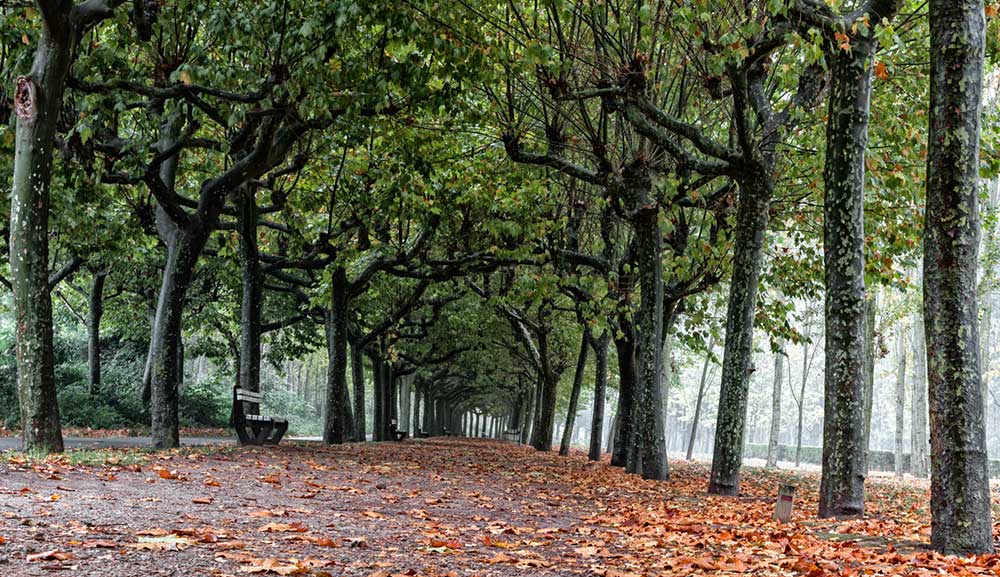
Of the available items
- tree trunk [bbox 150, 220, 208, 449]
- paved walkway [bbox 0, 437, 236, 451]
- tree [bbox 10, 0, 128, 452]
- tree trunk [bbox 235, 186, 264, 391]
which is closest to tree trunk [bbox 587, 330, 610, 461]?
tree trunk [bbox 235, 186, 264, 391]

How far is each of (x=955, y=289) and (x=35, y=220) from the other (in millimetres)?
10084

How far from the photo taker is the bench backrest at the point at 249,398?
15000mm

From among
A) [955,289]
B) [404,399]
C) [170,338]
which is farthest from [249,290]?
[404,399]

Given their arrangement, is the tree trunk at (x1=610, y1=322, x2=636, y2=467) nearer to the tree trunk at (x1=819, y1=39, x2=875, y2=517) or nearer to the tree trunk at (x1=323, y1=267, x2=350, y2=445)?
the tree trunk at (x1=323, y1=267, x2=350, y2=445)

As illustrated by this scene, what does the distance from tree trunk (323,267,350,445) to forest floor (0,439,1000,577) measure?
862 cm

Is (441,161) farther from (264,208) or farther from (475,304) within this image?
(475,304)

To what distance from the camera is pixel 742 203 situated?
11555 millimetres

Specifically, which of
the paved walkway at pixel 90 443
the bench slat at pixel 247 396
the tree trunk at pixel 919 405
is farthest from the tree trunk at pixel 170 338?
the tree trunk at pixel 919 405

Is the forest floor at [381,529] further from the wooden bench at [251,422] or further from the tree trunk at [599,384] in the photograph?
the tree trunk at [599,384]

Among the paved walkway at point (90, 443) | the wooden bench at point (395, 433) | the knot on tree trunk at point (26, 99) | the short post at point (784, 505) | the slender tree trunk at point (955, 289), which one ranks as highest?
the knot on tree trunk at point (26, 99)

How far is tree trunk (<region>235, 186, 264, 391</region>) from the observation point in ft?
54.9

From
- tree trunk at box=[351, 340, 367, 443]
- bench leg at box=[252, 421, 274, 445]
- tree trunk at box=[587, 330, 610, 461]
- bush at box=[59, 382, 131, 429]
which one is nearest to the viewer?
bench leg at box=[252, 421, 274, 445]

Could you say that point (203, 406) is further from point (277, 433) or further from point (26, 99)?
point (26, 99)

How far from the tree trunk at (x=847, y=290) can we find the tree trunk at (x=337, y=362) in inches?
537
